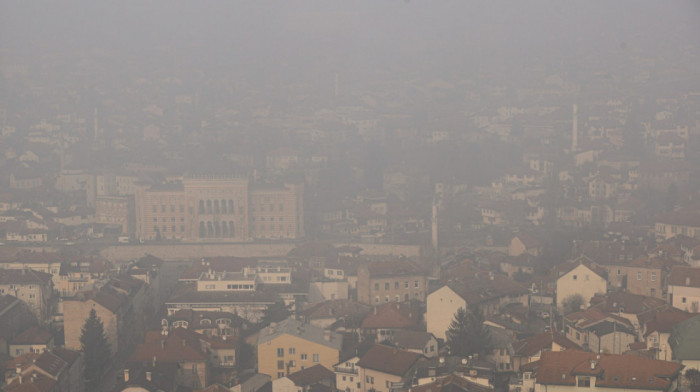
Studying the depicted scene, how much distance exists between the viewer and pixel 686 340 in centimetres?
1048

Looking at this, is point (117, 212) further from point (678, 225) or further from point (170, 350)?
point (170, 350)

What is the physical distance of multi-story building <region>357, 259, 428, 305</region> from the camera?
16.2m

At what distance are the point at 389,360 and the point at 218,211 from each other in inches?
586

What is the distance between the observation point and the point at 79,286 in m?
18.1

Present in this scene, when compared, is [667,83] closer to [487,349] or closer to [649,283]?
[649,283]

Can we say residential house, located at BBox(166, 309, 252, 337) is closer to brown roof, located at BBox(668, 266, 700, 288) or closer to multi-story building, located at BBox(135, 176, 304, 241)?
brown roof, located at BBox(668, 266, 700, 288)

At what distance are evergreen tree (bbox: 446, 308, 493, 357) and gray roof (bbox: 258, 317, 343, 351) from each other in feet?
4.49

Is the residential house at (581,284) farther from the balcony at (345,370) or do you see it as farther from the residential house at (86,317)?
the residential house at (86,317)

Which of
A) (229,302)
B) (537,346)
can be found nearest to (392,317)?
(537,346)

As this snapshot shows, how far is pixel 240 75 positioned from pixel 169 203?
39.3 m

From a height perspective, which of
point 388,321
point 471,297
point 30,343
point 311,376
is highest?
point 471,297

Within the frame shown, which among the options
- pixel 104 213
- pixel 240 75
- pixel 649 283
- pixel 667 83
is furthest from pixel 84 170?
pixel 240 75

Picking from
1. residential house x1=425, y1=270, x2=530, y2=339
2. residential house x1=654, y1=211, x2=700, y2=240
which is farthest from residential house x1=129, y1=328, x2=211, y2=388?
residential house x1=654, y1=211, x2=700, y2=240

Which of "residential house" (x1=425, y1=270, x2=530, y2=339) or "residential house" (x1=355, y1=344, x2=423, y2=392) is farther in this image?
"residential house" (x1=425, y1=270, x2=530, y2=339)
